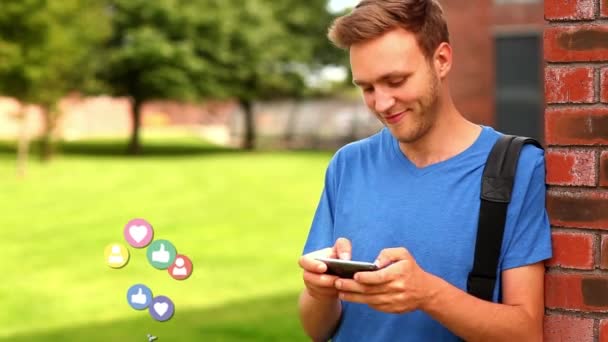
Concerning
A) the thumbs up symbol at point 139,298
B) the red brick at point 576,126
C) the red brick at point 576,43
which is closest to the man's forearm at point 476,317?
the red brick at point 576,126

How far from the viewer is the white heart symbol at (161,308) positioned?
8.98ft

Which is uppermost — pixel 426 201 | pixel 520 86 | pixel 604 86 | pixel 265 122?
pixel 520 86

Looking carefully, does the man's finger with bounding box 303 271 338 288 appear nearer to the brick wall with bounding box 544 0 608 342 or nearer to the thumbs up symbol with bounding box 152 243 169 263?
the brick wall with bounding box 544 0 608 342

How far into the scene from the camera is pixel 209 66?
43344 millimetres

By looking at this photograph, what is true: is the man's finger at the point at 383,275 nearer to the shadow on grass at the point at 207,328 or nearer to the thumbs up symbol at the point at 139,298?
the thumbs up symbol at the point at 139,298

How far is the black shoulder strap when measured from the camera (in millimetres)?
2117

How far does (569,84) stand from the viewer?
2311 millimetres

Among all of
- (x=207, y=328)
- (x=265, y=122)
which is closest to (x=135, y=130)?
(x=265, y=122)

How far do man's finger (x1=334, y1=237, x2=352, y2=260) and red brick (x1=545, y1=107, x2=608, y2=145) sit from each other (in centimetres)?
57

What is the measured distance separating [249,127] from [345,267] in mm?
48131

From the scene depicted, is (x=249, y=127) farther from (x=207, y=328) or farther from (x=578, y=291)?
(x=578, y=291)

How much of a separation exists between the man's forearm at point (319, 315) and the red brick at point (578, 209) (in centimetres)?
55

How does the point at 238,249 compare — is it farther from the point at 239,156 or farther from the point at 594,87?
the point at 239,156

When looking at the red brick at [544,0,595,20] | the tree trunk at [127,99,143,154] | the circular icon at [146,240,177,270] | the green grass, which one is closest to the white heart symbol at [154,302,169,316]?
the circular icon at [146,240,177,270]
